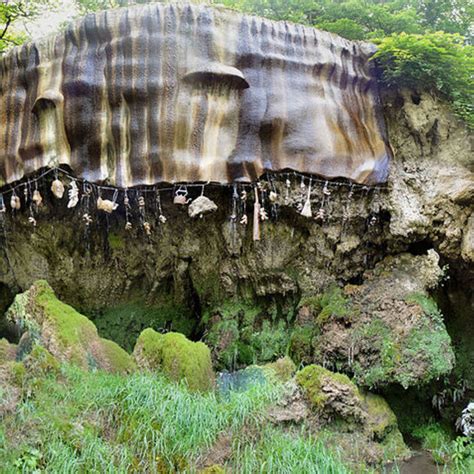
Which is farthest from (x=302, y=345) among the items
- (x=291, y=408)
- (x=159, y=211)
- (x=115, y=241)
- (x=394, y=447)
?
(x=115, y=241)

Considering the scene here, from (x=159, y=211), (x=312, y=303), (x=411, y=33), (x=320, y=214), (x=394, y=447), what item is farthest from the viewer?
(x=411, y=33)

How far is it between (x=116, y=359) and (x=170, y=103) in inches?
148

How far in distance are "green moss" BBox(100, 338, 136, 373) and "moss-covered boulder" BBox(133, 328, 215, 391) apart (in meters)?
0.14

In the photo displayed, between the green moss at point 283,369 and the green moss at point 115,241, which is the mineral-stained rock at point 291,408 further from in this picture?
the green moss at point 115,241

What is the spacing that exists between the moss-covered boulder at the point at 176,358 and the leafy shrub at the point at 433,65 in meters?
5.27

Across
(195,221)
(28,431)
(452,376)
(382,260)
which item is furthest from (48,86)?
(452,376)

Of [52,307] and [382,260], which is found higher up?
[382,260]

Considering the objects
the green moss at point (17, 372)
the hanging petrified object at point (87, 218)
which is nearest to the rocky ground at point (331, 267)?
the hanging petrified object at point (87, 218)

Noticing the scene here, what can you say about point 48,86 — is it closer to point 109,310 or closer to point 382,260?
point 109,310

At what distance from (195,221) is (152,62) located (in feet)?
8.51

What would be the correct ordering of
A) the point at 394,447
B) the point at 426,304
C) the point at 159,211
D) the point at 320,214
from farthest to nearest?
the point at 159,211 < the point at 320,214 < the point at 426,304 < the point at 394,447

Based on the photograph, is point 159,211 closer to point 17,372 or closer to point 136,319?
point 136,319

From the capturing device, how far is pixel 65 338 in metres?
6.97

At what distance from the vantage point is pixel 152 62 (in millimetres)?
7539
